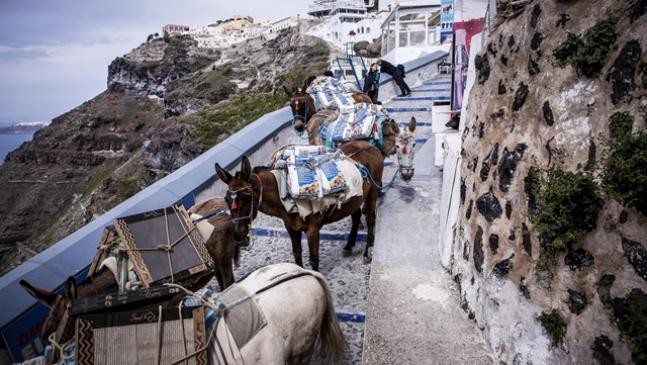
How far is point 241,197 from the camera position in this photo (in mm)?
3623

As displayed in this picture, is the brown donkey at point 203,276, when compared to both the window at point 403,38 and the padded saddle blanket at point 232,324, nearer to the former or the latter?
the padded saddle blanket at point 232,324

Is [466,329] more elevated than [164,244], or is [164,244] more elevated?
[164,244]

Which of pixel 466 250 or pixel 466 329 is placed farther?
pixel 466 250

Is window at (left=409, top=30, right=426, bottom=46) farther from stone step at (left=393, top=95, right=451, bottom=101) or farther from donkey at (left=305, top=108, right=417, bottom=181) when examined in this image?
donkey at (left=305, top=108, right=417, bottom=181)

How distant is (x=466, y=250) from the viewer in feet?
10.8

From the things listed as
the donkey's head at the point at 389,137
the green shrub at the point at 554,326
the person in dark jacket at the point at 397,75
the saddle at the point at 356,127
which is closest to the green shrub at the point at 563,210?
the green shrub at the point at 554,326

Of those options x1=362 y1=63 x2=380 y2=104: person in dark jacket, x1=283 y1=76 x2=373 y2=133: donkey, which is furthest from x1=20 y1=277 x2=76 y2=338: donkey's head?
x1=362 y1=63 x2=380 y2=104: person in dark jacket

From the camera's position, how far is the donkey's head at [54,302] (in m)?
2.25

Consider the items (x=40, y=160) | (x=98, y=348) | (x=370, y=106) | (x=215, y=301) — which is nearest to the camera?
(x=98, y=348)

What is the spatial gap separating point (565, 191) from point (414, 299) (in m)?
1.93

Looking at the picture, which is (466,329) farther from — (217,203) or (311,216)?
(217,203)

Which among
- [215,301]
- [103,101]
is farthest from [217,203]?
[103,101]

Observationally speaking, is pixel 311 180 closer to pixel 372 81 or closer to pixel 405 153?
pixel 405 153

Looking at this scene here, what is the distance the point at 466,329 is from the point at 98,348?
2.62m
